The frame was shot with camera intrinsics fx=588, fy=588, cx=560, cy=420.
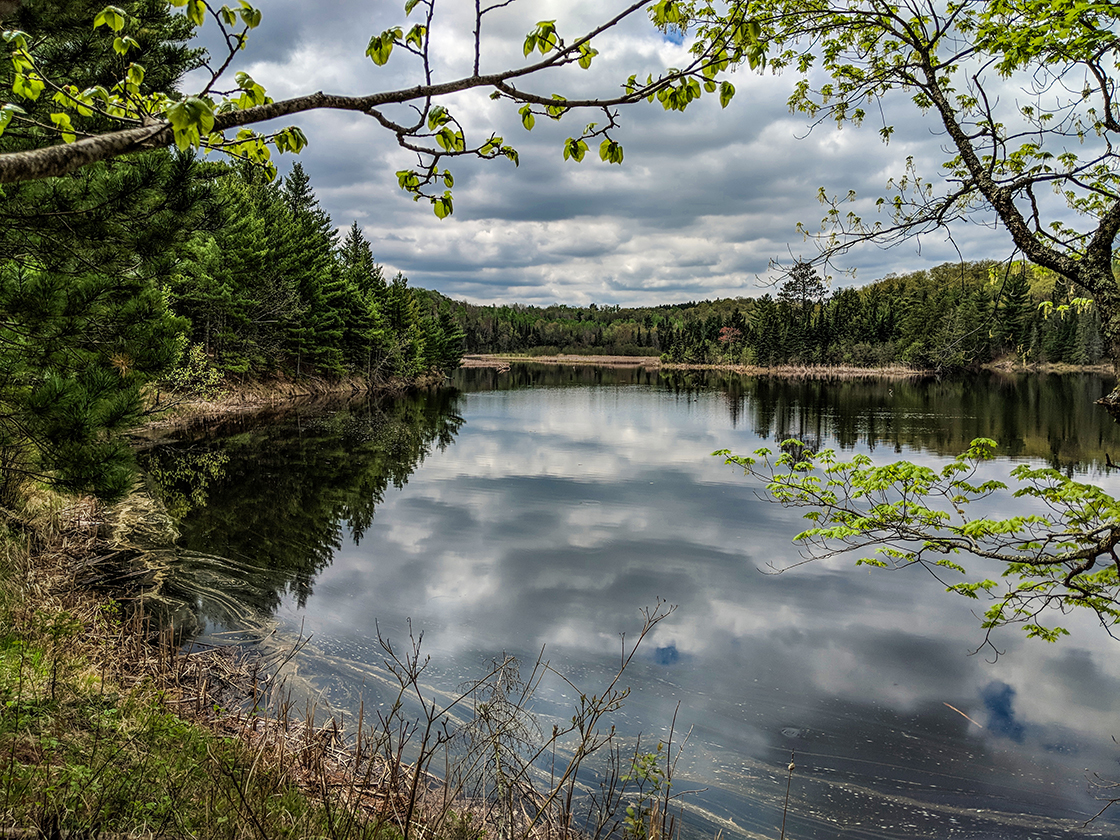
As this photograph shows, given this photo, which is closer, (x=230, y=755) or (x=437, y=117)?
(x=437, y=117)

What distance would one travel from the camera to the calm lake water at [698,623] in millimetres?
5621

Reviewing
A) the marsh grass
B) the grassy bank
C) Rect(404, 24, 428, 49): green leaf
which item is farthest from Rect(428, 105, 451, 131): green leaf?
the grassy bank

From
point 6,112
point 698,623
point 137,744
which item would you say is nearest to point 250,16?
point 6,112

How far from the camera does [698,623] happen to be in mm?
8945

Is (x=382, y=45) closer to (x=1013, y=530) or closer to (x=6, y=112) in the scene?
(x=6, y=112)

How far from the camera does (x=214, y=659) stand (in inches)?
258

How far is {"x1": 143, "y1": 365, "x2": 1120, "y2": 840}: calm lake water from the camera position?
562cm

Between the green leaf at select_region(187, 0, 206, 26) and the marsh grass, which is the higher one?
the green leaf at select_region(187, 0, 206, 26)

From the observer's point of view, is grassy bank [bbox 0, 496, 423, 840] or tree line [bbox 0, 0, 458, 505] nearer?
grassy bank [bbox 0, 496, 423, 840]

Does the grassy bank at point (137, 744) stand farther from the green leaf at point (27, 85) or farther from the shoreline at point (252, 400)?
the shoreline at point (252, 400)

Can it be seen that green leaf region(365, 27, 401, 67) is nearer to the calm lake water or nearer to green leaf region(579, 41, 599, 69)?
green leaf region(579, 41, 599, 69)

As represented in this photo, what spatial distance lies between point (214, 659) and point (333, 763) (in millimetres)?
2731

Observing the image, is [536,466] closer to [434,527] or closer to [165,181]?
[434,527]

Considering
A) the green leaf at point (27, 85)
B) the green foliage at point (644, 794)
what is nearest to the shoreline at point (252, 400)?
the green leaf at point (27, 85)
